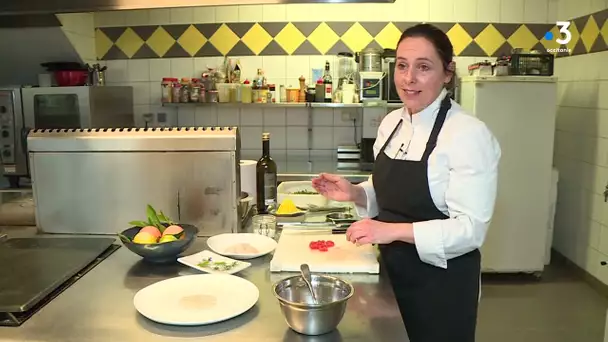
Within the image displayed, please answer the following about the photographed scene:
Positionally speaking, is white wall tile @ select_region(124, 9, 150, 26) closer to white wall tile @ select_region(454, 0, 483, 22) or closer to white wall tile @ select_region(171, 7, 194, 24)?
white wall tile @ select_region(171, 7, 194, 24)

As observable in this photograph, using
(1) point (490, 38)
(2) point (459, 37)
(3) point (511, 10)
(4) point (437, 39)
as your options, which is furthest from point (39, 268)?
(3) point (511, 10)

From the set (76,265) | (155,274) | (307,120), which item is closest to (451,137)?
(155,274)

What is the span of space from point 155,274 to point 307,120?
9.52 feet

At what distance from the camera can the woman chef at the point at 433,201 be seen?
1.47m

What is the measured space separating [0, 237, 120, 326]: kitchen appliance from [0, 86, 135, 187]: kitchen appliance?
204cm

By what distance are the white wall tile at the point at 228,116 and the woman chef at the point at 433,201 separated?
2740 mm

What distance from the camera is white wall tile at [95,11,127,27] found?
Result: 14.0ft

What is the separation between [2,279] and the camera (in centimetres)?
141

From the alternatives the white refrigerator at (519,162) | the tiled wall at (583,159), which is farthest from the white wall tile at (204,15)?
the tiled wall at (583,159)

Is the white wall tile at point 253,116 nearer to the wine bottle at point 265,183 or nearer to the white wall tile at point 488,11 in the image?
the white wall tile at point 488,11

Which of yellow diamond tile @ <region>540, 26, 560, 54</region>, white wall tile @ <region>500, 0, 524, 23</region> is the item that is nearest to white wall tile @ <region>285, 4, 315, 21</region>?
white wall tile @ <region>500, 0, 524, 23</region>

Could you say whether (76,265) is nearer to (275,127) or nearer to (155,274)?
(155,274)

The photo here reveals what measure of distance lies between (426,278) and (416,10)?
3014 millimetres

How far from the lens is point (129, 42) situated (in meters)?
4.32
